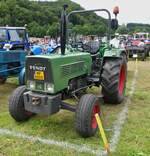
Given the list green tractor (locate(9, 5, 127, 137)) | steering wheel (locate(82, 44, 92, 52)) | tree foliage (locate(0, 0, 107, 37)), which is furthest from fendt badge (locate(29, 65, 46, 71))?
tree foliage (locate(0, 0, 107, 37))

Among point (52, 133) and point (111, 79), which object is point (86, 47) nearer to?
point (111, 79)

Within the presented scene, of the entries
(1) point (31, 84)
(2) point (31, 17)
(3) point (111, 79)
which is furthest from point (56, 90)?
(2) point (31, 17)

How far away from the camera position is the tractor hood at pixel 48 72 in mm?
4680

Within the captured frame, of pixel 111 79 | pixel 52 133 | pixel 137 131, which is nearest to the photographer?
pixel 52 133

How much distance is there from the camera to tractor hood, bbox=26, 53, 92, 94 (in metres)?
4.68

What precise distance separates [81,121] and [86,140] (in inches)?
12.7

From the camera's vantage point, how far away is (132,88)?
9.25m

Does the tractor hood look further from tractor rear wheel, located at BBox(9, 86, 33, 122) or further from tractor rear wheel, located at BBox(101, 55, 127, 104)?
tractor rear wheel, located at BBox(101, 55, 127, 104)

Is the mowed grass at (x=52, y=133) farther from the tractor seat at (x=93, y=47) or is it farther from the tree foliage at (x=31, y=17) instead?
the tree foliage at (x=31, y=17)

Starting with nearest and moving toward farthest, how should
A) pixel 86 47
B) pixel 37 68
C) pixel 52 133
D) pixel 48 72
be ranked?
pixel 48 72 < pixel 37 68 < pixel 52 133 < pixel 86 47

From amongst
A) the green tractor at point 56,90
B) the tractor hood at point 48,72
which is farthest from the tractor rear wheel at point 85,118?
the tractor hood at point 48,72

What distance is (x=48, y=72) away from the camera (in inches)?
184

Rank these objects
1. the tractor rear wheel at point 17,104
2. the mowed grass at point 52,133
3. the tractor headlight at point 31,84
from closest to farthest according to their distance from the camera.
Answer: the mowed grass at point 52,133
the tractor headlight at point 31,84
the tractor rear wheel at point 17,104

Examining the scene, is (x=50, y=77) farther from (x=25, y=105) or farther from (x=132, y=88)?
(x=132, y=88)
